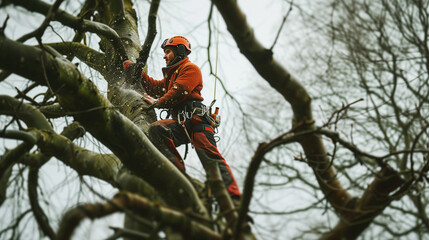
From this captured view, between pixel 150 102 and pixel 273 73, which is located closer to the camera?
pixel 273 73

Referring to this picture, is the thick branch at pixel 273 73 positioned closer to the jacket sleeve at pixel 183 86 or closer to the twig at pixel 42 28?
the twig at pixel 42 28

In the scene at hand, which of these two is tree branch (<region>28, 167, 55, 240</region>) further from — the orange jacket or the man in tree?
the orange jacket

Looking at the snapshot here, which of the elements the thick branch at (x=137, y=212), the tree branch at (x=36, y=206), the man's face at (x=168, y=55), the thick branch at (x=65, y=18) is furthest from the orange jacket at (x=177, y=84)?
the thick branch at (x=137, y=212)

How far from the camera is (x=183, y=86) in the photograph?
3.76 metres

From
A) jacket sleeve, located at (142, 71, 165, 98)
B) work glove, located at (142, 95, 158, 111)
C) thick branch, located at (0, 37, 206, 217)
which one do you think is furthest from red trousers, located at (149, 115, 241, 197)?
thick branch, located at (0, 37, 206, 217)

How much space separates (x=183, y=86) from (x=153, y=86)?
1.55 feet

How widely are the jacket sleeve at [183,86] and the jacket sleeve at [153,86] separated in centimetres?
32

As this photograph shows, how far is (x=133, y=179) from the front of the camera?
221 centimetres

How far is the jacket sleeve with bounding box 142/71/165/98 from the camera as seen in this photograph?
4023 millimetres

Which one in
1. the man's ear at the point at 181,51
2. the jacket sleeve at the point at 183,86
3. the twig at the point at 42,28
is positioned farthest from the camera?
the man's ear at the point at 181,51

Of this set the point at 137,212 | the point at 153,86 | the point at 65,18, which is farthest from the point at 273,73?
the point at 153,86

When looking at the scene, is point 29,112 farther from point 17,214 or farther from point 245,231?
point 245,231

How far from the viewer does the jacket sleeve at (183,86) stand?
3.62m

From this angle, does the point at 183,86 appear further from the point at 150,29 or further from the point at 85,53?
the point at 85,53
